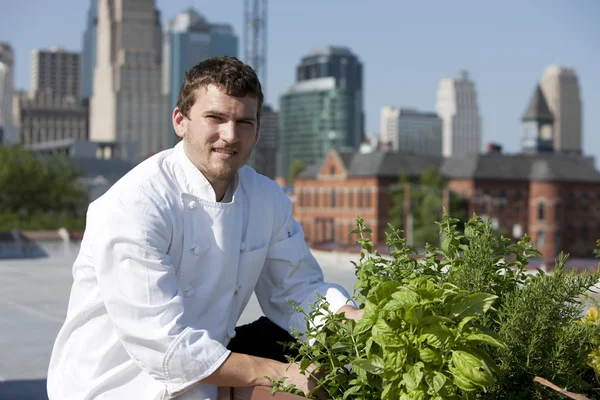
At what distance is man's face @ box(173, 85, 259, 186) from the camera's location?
284 cm

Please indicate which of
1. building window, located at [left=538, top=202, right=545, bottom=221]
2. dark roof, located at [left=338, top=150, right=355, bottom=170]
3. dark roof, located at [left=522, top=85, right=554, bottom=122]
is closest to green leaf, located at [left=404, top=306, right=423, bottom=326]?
dark roof, located at [left=338, top=150, right=355, bottom=170]

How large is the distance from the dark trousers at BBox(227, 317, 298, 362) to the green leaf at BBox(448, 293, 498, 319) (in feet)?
2.93

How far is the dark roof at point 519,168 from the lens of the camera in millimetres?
81250

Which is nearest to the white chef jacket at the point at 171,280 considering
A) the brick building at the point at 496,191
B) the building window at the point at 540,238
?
the brick building at the point at 496,191

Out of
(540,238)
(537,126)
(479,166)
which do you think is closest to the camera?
(479,166)

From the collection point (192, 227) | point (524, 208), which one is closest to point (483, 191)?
point (524, 208)

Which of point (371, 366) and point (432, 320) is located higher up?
point (432, 320)

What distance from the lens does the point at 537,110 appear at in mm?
106625

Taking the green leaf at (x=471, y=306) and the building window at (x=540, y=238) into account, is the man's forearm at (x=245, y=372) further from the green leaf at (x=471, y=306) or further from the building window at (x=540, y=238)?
the building window at (x=540, y=238)

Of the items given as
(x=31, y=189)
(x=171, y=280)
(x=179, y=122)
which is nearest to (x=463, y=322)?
(x=171, y=280)

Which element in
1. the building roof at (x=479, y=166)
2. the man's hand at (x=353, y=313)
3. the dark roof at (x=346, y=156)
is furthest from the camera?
the dark roof at (x=346, y=156)

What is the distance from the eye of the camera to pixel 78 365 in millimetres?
2879

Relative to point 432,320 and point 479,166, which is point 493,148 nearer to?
point 479,166

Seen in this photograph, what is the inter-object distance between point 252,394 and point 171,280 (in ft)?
1.39
